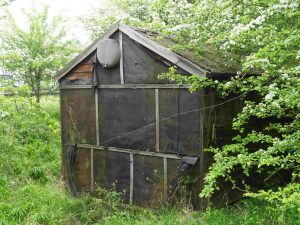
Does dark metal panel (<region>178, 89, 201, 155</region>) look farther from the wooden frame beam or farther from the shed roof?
the shed roof

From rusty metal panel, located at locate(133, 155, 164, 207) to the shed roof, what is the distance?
84.0 inches

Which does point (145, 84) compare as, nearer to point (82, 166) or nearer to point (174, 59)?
point (174, 59)

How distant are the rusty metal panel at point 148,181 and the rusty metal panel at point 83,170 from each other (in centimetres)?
149

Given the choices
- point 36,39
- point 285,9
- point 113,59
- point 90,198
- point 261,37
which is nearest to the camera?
point 285,9

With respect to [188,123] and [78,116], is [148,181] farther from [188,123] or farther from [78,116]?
[78,116]

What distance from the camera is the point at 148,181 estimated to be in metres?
7.66

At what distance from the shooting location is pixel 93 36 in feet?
65.1

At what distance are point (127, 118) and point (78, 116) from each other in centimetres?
164

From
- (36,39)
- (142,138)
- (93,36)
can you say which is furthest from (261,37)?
(93,36)

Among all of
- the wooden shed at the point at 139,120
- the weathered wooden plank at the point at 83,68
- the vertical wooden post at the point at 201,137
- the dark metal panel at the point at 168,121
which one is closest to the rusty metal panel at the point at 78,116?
the wooden shed at the point at 139,120

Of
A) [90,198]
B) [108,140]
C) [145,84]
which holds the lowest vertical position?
[90,198]

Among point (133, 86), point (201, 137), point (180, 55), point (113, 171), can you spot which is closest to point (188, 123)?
point (201, 137)

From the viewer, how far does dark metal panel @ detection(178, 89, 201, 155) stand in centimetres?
684

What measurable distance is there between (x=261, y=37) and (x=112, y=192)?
4.91 m
